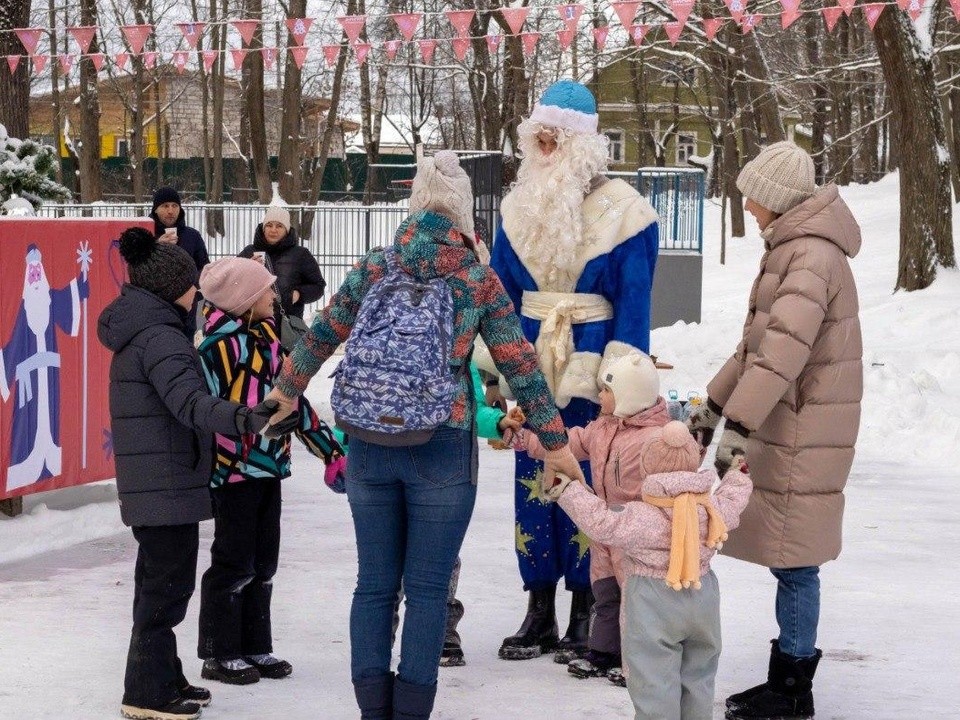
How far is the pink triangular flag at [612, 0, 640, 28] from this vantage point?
12604mm

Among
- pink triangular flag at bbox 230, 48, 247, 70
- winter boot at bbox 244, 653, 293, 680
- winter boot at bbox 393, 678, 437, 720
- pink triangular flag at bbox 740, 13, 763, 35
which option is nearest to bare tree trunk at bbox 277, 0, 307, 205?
pink triangular flag at bbox 230, 48, 247, 70

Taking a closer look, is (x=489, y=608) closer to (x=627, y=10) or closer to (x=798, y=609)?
(x=798, y=609)

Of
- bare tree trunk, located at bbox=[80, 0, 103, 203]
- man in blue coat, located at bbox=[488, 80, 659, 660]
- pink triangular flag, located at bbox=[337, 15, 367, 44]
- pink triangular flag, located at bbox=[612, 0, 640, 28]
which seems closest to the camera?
man in blue coat, located at bbox=[488, 80, 659, 660]

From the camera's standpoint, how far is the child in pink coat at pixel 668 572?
A: 374 cm

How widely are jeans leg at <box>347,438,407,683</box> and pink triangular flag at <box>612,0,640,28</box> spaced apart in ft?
30.7

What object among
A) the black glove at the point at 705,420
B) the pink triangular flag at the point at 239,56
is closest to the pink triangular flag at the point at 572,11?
the pink triangular flag at the point at 239,56

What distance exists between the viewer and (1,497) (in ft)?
21.2

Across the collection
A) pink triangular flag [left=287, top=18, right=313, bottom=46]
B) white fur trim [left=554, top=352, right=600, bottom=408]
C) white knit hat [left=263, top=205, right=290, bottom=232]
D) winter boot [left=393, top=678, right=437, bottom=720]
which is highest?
pink triangular flag [left=287, top=18, right=313, bottom=46]

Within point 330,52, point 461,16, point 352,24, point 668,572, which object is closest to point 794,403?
point 668,572

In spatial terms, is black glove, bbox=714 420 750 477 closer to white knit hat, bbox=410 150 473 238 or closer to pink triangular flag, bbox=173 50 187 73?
white knit hat, bbox=410 150 473 238

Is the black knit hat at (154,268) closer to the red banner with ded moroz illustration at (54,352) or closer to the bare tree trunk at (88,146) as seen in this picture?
the red banner with ded moroz illustration at (54,352)

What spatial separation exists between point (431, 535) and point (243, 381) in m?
0.98

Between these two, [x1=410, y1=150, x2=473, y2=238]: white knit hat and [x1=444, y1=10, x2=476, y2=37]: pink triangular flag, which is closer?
[x1=410, y1=150, x2=473, y2=238]: white knit hat

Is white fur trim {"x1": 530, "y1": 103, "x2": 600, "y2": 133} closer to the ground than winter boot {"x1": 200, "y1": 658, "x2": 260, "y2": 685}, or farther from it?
farther from it
